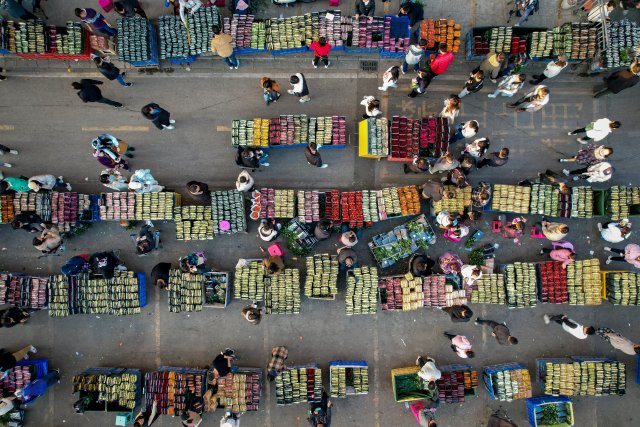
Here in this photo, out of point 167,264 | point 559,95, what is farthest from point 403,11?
point 167,264

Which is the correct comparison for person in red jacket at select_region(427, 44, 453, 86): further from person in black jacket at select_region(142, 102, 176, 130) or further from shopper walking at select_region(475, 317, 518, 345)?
person in black jacket at select_region(142, 102, 176, 130)

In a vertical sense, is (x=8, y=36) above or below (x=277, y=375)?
above

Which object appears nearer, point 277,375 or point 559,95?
point 277,375

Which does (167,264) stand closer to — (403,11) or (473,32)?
(403,11)

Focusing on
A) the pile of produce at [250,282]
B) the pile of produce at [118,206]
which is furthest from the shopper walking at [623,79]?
the pile of produce at [118,206]

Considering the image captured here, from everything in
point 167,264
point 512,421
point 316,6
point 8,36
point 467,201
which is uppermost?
point 316,6

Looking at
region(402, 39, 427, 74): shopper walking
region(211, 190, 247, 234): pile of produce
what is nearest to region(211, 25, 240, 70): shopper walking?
region(211, 190, 247, 234): pile of produce

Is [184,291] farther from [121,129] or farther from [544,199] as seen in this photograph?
[544,199]

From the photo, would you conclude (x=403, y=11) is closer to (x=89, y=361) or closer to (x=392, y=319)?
(x=392, y=319)
